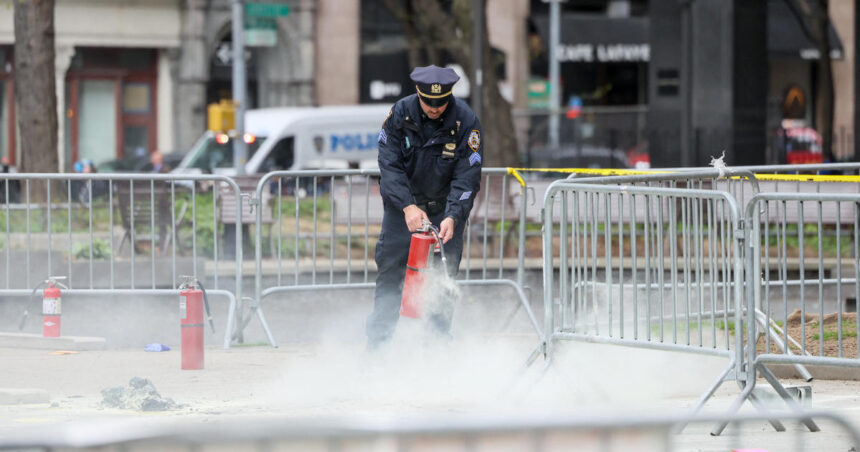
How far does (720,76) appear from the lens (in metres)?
18.5

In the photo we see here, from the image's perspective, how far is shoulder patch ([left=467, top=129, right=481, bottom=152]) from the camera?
7.65 metres

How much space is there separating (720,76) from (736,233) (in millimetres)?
12834

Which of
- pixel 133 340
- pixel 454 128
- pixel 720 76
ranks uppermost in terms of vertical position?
pixel 720 76

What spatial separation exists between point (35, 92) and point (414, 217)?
10.5 metres

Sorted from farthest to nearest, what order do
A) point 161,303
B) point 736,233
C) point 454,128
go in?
point 161,303 → point 454,128 → point 736,233

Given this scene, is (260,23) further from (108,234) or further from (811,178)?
(811,178)

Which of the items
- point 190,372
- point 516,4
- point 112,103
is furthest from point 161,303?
point 516,4

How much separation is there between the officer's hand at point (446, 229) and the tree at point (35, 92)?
10.3 metres

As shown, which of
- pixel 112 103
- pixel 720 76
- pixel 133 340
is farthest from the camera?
pixel 112 103

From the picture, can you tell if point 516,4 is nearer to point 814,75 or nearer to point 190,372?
point 814,75

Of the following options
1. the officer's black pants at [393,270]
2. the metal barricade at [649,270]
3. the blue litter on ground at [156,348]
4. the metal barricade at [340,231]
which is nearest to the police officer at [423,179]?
the officer's black pants at [393,270]

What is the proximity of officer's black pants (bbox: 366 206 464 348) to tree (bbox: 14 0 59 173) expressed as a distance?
32.5ft

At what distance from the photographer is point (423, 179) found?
7699 millimetres

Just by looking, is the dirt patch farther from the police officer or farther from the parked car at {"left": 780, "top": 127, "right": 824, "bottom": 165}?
the parked car at {"left": 780, "top": 127, "right": 824, "bottom": 165}
